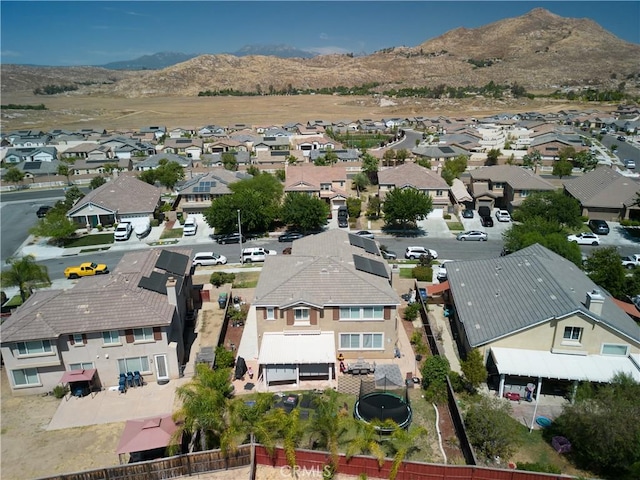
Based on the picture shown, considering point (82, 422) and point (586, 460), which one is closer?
point (586, 460)

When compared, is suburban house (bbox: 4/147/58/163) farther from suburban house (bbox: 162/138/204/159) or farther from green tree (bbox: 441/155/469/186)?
green tree (bbox: 441/155/469/186)

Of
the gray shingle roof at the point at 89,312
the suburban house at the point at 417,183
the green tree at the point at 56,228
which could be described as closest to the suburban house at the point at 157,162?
the green tree at the point at 56,228

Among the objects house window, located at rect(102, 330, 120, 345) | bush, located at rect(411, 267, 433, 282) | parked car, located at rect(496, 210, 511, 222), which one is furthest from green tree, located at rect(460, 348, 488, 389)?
parked car, located at rect(496, 210, 511, 222)

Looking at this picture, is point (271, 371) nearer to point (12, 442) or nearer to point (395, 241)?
point (12, 442)

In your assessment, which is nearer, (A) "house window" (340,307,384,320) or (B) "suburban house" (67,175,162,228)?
(A) "house window" (340,307,384,320)

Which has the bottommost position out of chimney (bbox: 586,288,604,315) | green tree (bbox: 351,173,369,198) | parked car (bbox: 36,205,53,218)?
parked car (bbox: 36,205,53,218)

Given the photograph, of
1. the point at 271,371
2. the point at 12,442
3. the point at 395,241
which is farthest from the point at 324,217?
the point at 12,442

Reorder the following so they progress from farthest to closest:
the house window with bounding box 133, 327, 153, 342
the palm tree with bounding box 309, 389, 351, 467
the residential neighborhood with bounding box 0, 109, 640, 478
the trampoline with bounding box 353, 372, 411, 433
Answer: the house window with bounding box 133, 327, 153, 342 → the residential neighborhood with bounding box 0, 109, 640, 478 → the trampoline with bounding box 353, 372, 411, 433 → the palm tree with bounding box 309, 389, 351, 467
